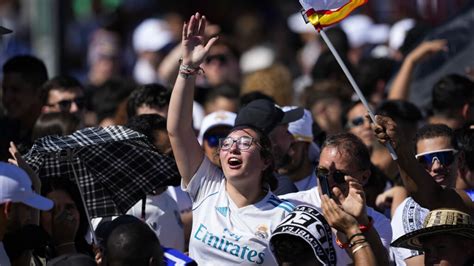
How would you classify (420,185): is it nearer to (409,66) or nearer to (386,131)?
(386,131)

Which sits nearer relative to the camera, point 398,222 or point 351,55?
point 398,222

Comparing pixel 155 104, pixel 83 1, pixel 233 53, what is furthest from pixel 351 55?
pixel 155 104

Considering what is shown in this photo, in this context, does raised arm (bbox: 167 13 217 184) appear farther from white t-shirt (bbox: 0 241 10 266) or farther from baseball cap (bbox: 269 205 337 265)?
white t-shirt (bbox: 0 241 10 266)

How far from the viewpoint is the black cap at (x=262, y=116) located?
8750 mm

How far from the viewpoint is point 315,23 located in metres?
8.30

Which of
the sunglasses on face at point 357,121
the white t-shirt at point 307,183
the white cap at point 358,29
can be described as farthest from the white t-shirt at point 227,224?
the white cap at point 358,29

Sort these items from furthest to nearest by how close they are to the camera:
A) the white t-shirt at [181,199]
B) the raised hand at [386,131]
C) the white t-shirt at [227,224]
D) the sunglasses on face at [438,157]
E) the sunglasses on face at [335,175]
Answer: the white t-shirt at [181,199] → the sunglasses on face at [438,157] → the sunglasses on face at [335,175] → the white t-shirt at [227,224] → the raised hand at [386,131]

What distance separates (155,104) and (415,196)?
2.95 meters

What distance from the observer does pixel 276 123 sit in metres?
8.98

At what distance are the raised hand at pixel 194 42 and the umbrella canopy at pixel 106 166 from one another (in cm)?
66

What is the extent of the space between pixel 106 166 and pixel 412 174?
1.90m

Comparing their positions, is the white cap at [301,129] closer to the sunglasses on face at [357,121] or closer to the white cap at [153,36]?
the sunglasses on face at [357,121]

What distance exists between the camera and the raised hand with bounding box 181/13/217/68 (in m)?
7.83

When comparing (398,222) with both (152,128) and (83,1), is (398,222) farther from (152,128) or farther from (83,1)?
(83,1)
